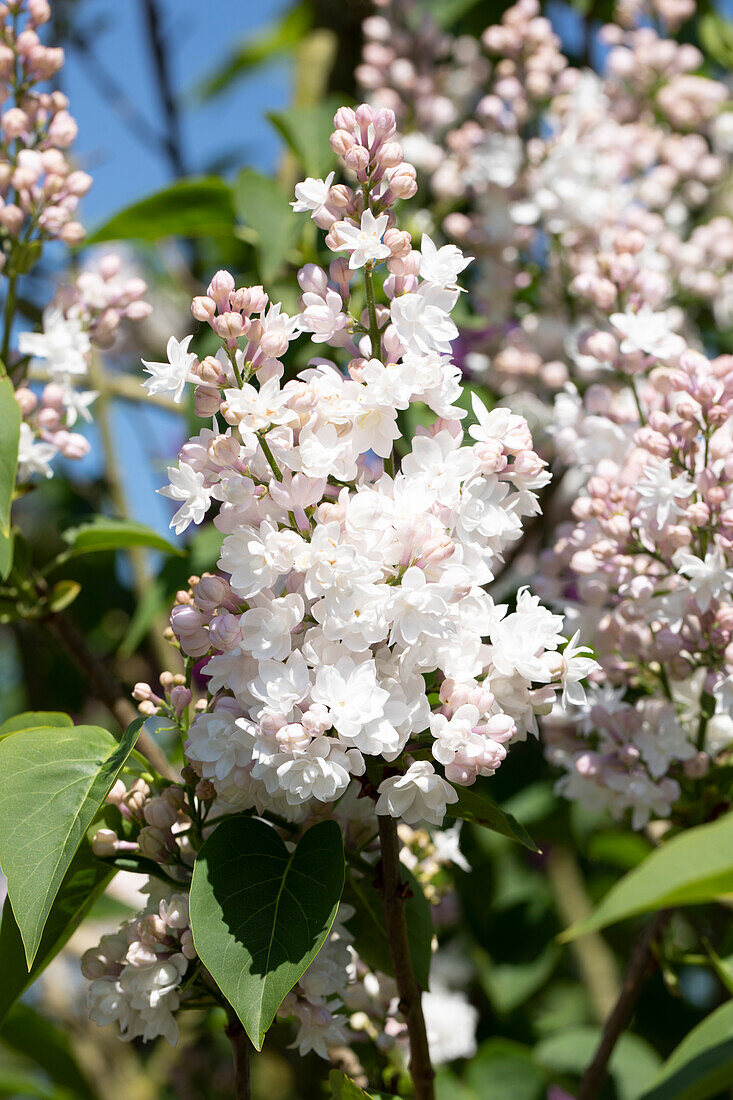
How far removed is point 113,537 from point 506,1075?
926 mm

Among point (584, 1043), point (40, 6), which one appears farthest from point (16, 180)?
point (584, 1043)

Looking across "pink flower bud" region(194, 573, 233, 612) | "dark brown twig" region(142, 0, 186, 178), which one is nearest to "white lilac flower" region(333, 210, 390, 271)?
"pink flower bud" region(194, 573, 233, 612)

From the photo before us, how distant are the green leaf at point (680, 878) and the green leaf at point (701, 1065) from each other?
0.34 metres

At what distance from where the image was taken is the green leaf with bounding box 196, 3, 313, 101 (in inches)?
112

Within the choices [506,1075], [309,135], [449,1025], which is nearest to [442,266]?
[309,135]

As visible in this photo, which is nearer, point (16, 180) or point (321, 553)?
point (321, 553)

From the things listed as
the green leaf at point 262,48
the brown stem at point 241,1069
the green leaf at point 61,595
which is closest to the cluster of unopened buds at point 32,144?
the green leaf at point 61,595

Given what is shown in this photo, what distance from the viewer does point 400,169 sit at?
2.59 ft

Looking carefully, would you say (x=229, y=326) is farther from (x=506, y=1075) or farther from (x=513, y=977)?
(x=513, y=977)

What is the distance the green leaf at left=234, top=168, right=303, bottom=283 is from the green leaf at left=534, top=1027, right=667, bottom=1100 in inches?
48.0

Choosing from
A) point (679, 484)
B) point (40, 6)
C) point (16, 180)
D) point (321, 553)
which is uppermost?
point (40, 6)

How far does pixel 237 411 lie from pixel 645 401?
62 centimetres

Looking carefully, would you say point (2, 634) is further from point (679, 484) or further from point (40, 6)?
point (679, 484)

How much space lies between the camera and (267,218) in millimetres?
1521
